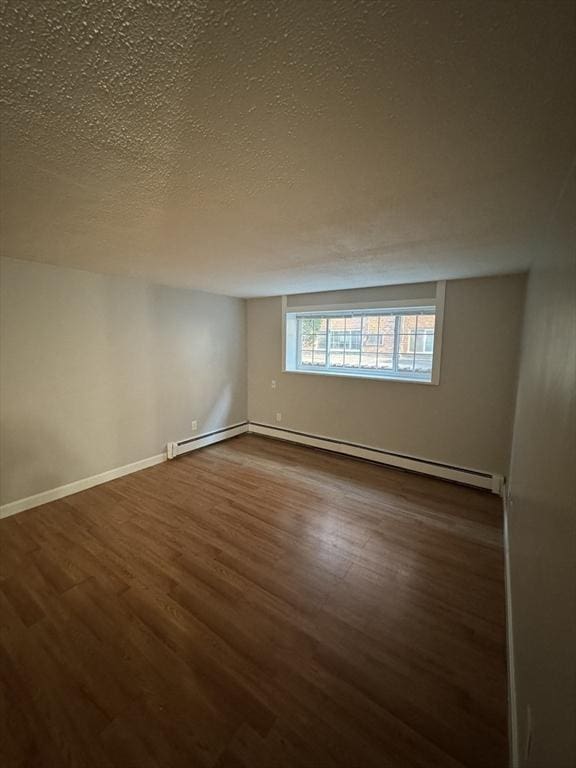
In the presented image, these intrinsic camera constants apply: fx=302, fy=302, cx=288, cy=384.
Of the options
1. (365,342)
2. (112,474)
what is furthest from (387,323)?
(112,474)

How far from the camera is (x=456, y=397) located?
3.25 metres

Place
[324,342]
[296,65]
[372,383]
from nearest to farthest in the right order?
[296,65] → [372,383] → [324,342]

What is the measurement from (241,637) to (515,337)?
327cm

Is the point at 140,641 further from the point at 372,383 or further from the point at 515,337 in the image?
the point at 515,337

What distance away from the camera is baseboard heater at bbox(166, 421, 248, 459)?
391cm

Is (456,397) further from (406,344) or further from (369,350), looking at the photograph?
(369,350)

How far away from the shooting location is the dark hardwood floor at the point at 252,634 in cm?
118

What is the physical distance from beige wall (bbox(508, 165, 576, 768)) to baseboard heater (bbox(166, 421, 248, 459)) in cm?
357

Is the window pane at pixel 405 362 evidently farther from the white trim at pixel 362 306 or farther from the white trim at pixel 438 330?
the white trim at pixel 362 306

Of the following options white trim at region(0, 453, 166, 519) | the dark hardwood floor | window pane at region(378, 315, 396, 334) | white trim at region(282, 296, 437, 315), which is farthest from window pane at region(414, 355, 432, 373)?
white trim at region(0, 453, 166, 519)

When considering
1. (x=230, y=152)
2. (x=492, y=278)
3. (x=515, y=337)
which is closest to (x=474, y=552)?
(x=515, y=337)

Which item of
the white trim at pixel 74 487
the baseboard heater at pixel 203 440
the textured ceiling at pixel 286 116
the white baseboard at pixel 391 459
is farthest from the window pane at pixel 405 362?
the white trim at pixel 74 487

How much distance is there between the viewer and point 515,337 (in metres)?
2.89

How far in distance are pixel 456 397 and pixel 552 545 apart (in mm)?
2581
